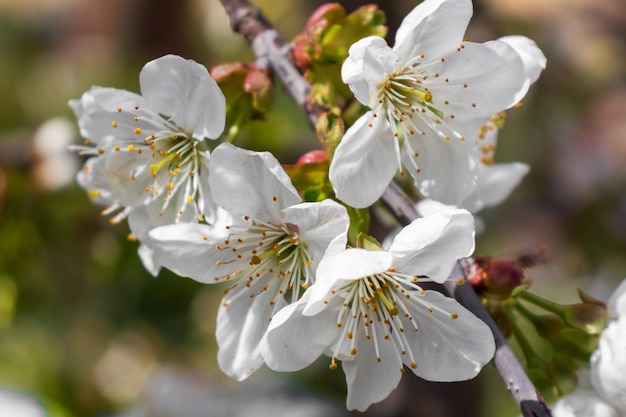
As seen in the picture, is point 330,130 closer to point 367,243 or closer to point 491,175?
point 367,243

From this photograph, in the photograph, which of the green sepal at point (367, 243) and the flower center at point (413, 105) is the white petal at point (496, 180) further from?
the green sepal at point (367, 243)

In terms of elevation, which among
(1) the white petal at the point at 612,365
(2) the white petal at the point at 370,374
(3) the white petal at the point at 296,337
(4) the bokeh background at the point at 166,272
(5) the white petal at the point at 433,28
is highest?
(5) the white petal at the point at 433,28

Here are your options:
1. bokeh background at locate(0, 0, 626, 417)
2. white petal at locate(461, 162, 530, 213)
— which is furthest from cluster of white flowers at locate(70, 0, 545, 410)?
bokeh background at locate(0, 0, 626, 417)

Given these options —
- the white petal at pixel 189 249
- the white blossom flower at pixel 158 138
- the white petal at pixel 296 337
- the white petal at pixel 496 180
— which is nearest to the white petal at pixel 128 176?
the white blossom flower at pixel 158 138

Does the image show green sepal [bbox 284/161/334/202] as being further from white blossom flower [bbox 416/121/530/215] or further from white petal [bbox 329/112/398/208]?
white blossom flower [bbox 416/121/530/215]

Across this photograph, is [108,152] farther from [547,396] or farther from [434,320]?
[547,396]

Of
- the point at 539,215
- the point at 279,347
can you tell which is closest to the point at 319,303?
the point at 279,347

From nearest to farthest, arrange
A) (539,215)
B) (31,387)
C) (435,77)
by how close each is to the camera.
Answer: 1. (435,77)
2. (31,387)
3. (539,215)
